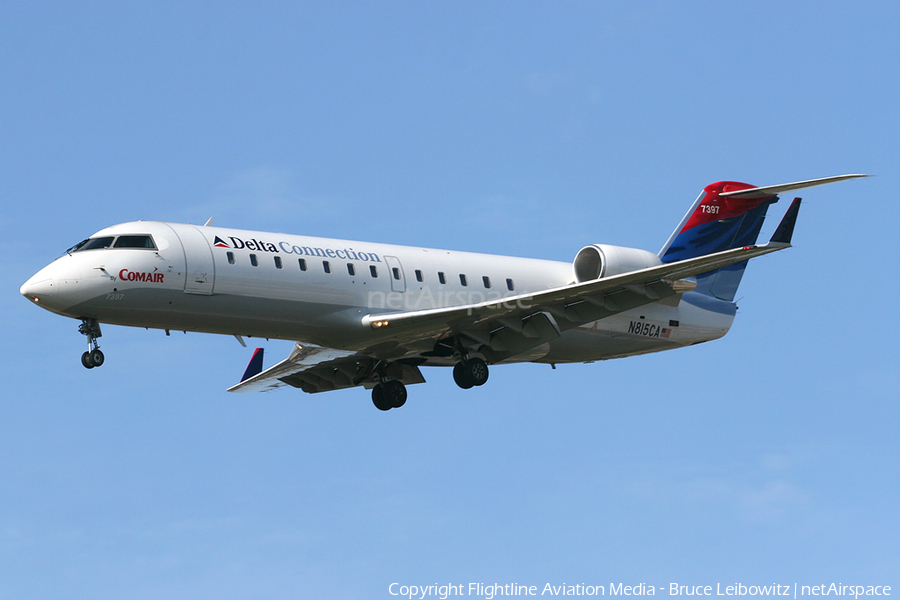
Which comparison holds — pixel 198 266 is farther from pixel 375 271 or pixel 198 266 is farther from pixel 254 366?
pixel 254 366

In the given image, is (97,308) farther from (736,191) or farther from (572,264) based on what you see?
(736,191)

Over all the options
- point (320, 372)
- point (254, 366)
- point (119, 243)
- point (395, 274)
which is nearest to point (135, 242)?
point (119, 243)

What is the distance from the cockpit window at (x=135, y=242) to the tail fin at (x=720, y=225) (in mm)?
13681

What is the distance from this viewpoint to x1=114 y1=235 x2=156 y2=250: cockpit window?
1004 inches

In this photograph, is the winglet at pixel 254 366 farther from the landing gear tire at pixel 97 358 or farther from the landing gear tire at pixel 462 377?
the landing gear tire at pixel 97 358

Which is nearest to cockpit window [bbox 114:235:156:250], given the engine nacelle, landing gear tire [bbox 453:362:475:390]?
landing gear tire [bbox 453:362:475:390]

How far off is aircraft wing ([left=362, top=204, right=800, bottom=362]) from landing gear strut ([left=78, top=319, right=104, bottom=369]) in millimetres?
5753

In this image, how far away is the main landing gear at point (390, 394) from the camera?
3112cm

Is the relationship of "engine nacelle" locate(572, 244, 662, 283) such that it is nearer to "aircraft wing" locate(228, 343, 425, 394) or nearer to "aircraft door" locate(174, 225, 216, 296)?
"aircraft wing" locate(228, 343, 425, 394)

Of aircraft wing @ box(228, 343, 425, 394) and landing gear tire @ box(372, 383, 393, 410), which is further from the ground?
aircraft wing @ box(228, 343, 425, 394)

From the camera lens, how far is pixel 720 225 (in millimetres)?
32562

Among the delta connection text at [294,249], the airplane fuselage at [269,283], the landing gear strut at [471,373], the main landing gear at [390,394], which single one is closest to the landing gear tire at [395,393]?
the main landing gear at [390,394]

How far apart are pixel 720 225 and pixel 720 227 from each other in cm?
5

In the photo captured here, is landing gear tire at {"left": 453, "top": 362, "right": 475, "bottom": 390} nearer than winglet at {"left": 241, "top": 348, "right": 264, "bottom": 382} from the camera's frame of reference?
Yes
